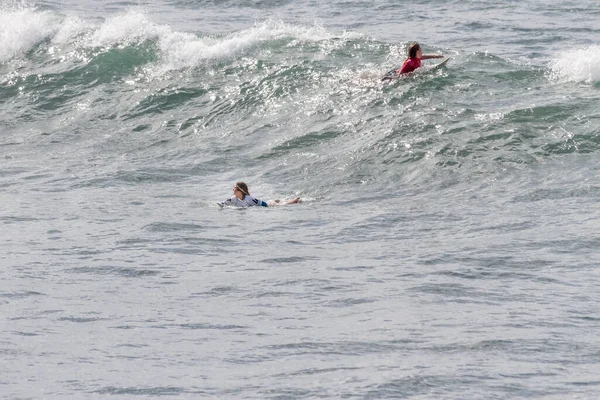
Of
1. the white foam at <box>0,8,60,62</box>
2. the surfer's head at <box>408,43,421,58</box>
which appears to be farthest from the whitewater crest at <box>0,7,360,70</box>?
the surfer's head at <box>408,43,421,58</box>

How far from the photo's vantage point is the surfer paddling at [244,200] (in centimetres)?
1570

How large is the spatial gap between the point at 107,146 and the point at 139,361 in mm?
11050

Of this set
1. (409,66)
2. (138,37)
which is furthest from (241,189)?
(138,37)

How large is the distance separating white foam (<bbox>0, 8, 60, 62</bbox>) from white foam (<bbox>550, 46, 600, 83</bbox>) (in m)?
12.3

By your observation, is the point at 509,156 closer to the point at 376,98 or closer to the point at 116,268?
the point at 376,98

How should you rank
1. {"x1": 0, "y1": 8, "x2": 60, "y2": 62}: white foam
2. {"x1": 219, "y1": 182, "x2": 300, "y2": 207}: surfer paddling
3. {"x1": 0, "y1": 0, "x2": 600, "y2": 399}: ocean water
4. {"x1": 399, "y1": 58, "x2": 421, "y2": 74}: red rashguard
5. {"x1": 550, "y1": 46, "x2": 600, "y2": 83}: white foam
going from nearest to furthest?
{"x1": 0, "y1": 0, "x2": 600, "y2": 399}: ocean water, {"x1": 219, "y1": 182, "x2": 300, "y2": 207}: surfer paddling, {"x1": 550, "y1": 46, "x2": 600, "y2": 83}: white foam, {"x1": 399, "y1": 58, "x2": 421, "y2": 74}: red rashguard, {"x1": 0, "y1": 8, "x2": 60, "y2": 62}: white foam

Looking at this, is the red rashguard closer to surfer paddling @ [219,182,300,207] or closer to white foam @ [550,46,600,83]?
white foam @ [550,46,600,83]

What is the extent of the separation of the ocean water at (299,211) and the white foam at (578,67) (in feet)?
0.19

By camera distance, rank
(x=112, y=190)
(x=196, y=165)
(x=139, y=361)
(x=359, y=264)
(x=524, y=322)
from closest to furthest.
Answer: (x=139, y=361)
(x=524, y=322)
(x=359, y=264)
(x=112, y=190)
(x=196, y=165)

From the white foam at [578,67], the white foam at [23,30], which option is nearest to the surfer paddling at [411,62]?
the white foam at [578,67]

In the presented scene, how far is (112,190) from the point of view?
16703mm

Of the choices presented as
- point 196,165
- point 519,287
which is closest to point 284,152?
point 196,165

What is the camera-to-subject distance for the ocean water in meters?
9.40

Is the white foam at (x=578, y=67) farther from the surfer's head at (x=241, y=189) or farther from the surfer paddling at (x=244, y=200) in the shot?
the surfer's head at (x=241, y=189)
